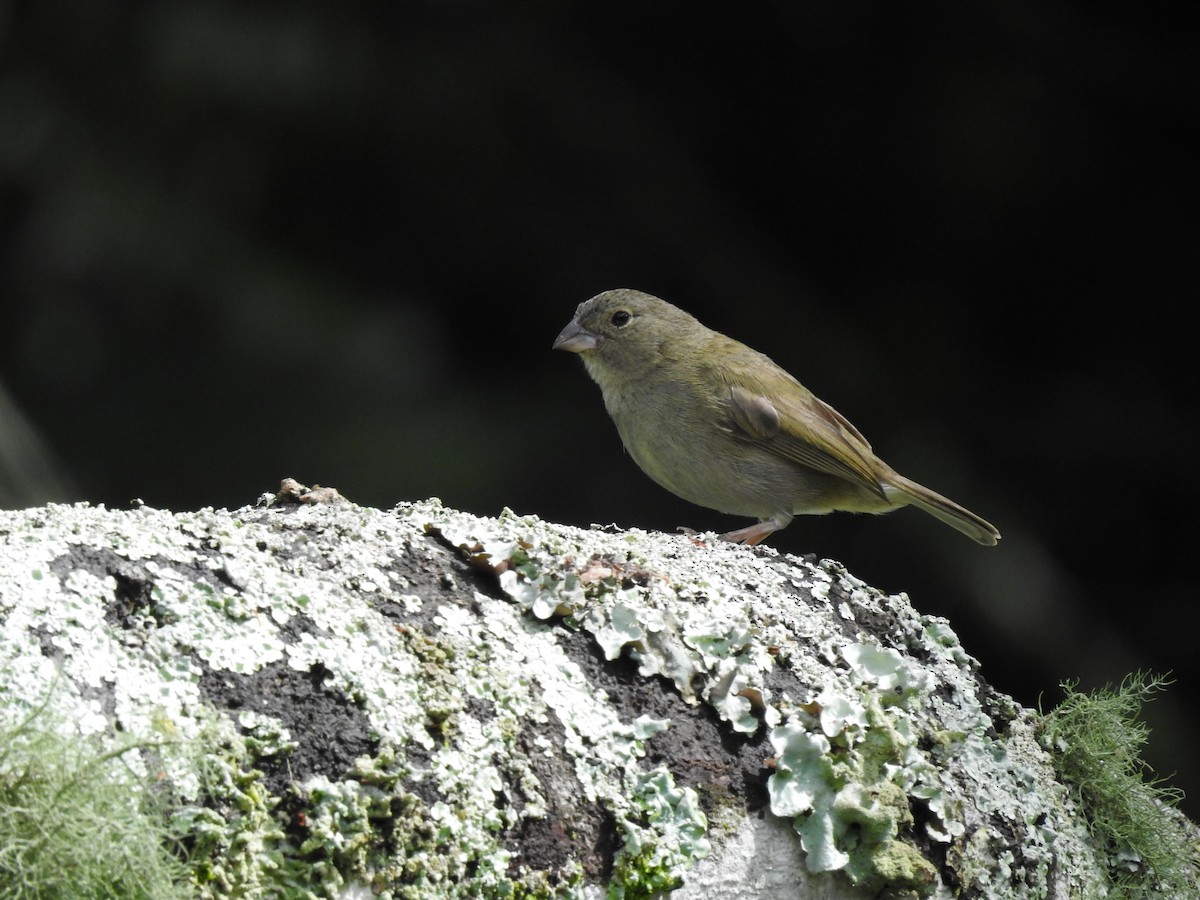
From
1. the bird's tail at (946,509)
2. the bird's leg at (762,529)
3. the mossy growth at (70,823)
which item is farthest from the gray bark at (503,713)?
the bird's tail at (946,509)

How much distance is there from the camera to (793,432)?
4.05 metres

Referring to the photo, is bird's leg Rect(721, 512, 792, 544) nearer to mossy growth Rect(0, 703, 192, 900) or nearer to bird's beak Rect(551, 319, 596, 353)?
bird's beak Rect(551, 319, 596, 353)

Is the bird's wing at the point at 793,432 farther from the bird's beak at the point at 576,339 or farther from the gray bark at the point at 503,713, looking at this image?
the gray bark at the point at 503,713

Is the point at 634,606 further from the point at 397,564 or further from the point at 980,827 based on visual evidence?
the point at 980,827

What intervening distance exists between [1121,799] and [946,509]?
6.68ft

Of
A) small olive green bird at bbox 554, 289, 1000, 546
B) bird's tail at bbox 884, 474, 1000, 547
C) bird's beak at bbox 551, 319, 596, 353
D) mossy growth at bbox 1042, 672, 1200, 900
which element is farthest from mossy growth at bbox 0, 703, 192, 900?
bird's beak at bbox 551, 319, 596, 353

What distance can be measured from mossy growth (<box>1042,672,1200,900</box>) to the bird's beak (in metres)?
2.42

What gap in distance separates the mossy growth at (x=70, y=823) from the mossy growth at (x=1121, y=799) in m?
1.57

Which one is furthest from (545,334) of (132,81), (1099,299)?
(1099,299)

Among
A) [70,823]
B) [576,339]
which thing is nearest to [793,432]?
[576,339]

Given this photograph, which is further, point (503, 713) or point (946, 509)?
point (946, 509)

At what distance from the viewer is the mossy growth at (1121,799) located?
226cm

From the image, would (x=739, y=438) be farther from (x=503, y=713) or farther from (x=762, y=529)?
(x=503, y=713)

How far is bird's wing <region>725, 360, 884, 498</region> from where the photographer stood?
13.2 feet
